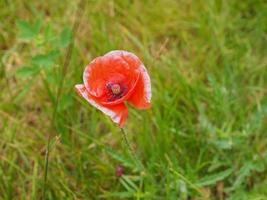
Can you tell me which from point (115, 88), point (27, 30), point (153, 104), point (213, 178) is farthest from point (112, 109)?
point (27, 30)

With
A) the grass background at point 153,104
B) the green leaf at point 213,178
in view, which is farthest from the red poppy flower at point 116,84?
the green leaf at point 213,178

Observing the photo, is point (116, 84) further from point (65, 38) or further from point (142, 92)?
point (65, 38)

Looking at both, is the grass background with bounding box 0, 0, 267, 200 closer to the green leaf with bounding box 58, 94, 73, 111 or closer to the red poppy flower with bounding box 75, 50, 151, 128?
the green leaf with bounding box 58, 94, 73, 111

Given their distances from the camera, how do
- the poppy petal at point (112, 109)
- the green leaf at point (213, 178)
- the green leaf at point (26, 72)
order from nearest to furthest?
1. the poppy petal at point (112, 109)
2. the green leaf at point (213, 178)
3. the green leaf at point (26, 72)

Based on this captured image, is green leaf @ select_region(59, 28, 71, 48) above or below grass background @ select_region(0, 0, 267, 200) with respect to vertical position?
above

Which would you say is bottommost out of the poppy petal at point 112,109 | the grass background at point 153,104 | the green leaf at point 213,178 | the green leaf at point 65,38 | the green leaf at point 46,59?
the green leaf at point 213,178

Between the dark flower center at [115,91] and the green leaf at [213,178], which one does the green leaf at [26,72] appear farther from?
the green leaf at [213,178]

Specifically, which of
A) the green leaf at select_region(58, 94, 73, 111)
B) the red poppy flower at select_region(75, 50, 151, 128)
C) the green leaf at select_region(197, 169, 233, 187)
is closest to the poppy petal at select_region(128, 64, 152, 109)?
the red poppy flower at select_region(75, 50, 151, 128)
